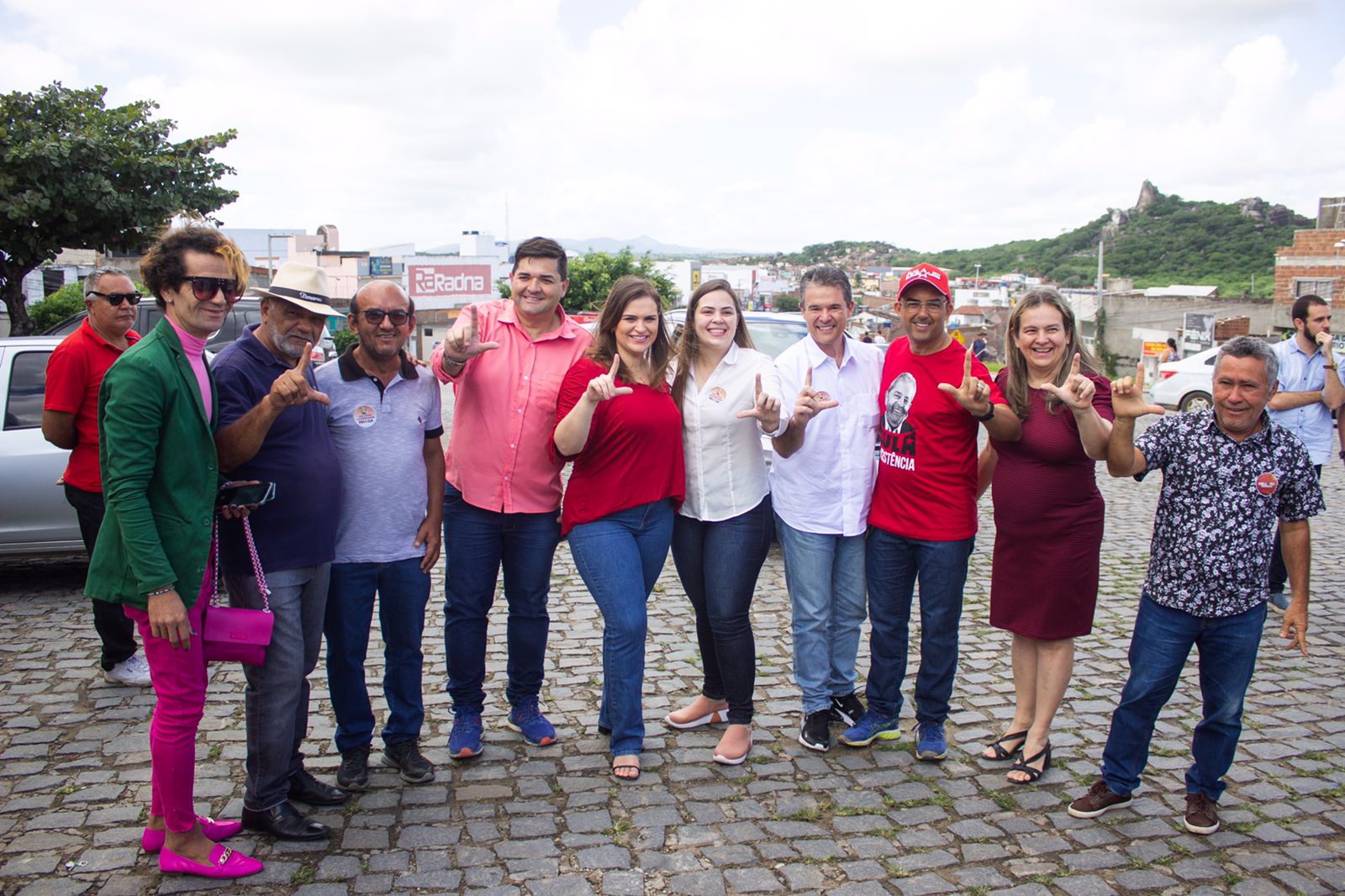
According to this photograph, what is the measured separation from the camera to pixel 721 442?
13.5ft

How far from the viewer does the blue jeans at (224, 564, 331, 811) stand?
3.40 metres

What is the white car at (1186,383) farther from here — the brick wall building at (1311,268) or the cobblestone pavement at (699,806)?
the brick wall building at (1311,268)

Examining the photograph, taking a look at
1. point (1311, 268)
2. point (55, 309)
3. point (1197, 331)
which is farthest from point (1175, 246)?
point (55, 309)

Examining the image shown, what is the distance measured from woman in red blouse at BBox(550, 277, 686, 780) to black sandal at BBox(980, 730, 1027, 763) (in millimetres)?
1541

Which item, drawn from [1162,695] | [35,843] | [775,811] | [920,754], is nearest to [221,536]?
[35,843]

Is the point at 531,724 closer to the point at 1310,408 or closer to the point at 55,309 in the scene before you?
the point at 1310,408

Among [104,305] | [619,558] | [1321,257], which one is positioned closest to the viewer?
[619,558]

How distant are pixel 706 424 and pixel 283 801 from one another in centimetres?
216

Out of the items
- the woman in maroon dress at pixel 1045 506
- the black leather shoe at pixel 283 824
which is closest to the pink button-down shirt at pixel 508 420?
the black leather shoe at pixel 283 824

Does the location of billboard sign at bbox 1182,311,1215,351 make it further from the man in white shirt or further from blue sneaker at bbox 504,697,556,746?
blue sneaker at bbox 504,697,556,746

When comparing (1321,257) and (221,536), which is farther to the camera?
(1321,257)

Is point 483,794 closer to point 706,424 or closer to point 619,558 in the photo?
point 619,558

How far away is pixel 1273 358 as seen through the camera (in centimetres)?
348

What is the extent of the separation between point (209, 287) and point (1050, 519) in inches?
128
